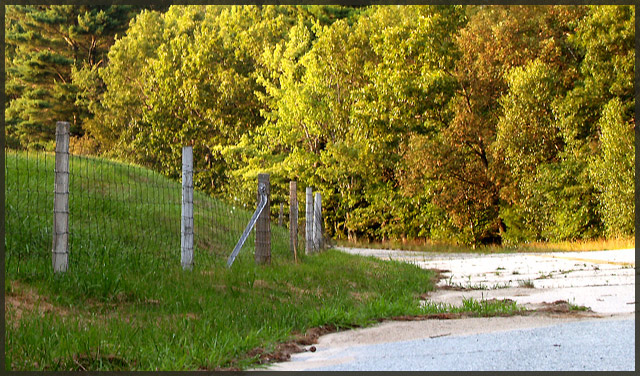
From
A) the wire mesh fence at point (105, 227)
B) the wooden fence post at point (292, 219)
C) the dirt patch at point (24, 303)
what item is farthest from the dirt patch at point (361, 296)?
the dirt patch at point (24, 303)

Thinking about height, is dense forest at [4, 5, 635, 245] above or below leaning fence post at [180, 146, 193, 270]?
above

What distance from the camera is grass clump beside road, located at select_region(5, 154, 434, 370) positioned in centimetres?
567

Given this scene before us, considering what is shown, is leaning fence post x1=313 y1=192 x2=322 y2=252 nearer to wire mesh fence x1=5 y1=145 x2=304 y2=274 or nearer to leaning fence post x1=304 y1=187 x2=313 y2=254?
leaning fence post x1=304 y1=187 x2=313 y2=254

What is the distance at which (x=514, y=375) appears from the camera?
4898mm

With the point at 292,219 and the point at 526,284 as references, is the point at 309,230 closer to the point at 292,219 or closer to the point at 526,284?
the point at 292,219

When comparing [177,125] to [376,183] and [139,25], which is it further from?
[376,183]

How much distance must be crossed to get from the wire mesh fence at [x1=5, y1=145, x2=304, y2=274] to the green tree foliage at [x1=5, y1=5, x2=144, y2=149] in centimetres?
3669

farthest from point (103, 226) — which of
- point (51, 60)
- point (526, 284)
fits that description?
point (51, 60)

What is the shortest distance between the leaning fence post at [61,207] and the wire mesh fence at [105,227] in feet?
0.73

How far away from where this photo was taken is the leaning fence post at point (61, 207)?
26.6 feet

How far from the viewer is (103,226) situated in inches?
480

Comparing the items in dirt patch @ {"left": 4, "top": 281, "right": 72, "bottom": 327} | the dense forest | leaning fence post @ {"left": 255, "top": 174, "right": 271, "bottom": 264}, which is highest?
the dense forest

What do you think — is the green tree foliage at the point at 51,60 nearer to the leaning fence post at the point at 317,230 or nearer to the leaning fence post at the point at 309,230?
the leaning fence post at the point at 317,230

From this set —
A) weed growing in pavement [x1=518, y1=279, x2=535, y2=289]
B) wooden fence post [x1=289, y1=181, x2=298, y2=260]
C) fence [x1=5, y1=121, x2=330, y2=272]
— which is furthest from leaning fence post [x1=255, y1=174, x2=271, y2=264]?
weed growing in pavement [x1=518, y1=279, x2=535, y2=289]
